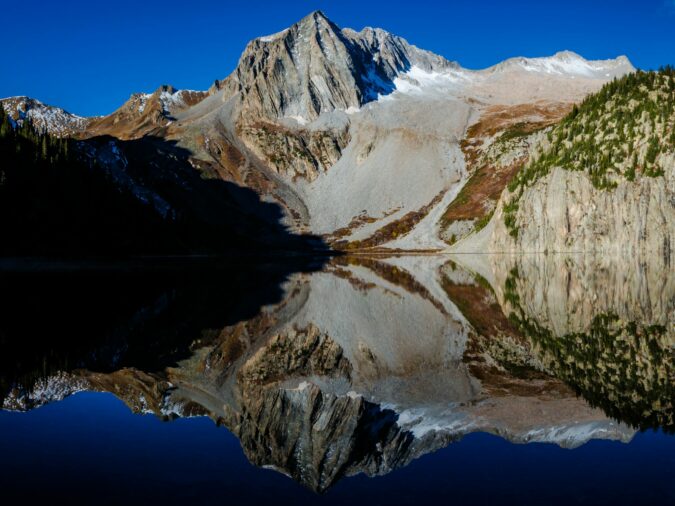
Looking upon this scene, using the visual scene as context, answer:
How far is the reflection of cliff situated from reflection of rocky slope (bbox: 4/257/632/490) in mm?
847

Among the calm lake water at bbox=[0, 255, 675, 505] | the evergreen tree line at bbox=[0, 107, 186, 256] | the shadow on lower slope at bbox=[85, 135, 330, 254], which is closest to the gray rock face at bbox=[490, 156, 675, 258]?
the shadow on lower slope at bbox=[85, 135, 330, 254]

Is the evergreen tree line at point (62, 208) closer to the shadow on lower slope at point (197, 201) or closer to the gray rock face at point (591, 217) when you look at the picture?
the shadow on lower slope at point (197, 201)

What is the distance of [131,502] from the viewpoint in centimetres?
1179

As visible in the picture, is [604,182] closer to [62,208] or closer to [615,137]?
[615,137]

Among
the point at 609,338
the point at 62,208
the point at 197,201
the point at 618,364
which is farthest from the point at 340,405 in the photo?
the point at 197,201

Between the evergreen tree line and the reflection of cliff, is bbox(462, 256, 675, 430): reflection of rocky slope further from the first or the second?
the evergreen tree line

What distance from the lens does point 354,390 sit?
21891mm

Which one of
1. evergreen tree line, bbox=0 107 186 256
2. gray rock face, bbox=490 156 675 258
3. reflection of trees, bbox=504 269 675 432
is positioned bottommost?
reflection of trees, bbox=504 269 675 432

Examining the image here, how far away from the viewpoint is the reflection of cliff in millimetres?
17875

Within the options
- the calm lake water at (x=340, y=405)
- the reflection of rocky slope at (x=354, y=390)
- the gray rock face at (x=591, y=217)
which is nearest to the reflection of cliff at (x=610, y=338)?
the calm lake water at (x=340, y=405)

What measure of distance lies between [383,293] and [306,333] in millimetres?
20703

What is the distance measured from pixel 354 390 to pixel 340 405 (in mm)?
2109

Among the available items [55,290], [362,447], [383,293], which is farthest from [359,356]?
[55,290]

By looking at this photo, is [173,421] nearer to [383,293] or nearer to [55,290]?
[383,293]
